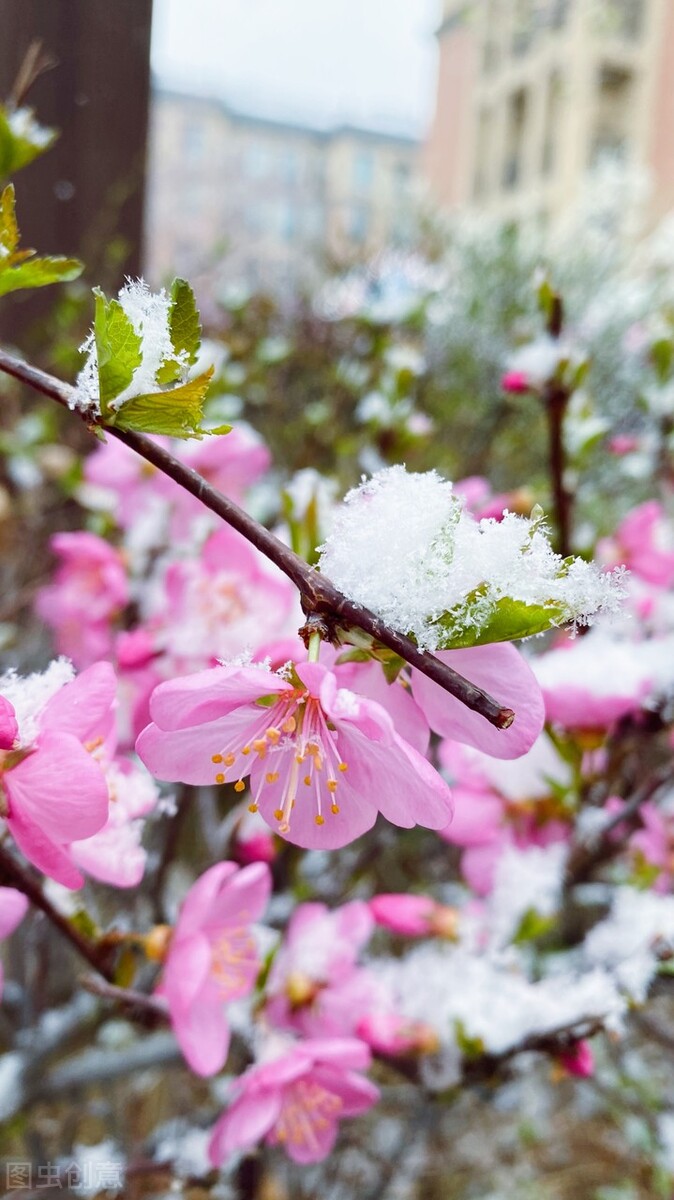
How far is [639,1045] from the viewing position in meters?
1.67

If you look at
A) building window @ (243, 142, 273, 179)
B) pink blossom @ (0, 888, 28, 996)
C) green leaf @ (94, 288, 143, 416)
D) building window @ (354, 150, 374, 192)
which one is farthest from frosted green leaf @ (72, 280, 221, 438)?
building window @ (354, 150, 374, 192)

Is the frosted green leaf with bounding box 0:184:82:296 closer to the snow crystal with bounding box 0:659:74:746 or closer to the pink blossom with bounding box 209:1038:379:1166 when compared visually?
the snow crystal with bounding box 0:659:74:746

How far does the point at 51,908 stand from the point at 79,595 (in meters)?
0.56

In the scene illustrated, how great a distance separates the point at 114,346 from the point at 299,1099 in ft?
1.87

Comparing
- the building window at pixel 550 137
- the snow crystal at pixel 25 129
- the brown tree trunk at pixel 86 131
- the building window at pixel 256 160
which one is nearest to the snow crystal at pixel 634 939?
the snow crystal at pixel 25 129

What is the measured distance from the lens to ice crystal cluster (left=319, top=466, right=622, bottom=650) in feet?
0.88

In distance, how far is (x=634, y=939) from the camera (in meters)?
0.73

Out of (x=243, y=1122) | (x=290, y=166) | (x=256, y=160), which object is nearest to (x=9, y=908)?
(x=243, y=1122)

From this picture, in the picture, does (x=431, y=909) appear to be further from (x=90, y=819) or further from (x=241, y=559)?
(x=90, y=819)

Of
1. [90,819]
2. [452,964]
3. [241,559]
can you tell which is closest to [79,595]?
[241,559]

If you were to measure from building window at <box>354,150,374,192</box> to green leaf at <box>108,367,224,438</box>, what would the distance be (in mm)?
15236

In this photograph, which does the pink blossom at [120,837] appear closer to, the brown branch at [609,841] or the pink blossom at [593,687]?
the pink blossom at [593,687]

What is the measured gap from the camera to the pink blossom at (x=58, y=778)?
0.30 metres

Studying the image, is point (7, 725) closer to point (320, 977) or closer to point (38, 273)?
point (38, 273)
